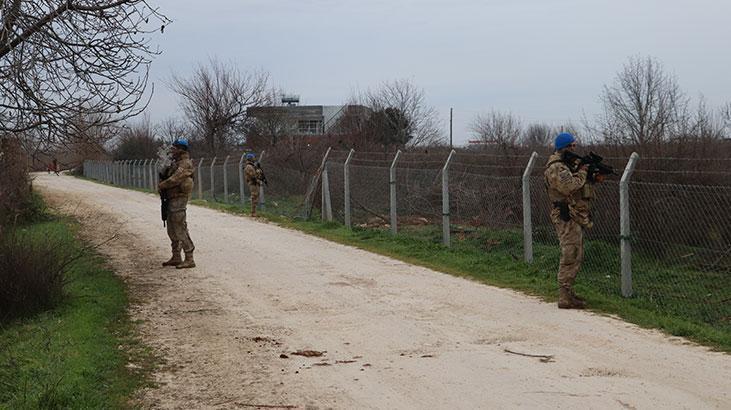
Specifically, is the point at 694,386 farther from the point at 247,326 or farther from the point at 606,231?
the point at 606,231

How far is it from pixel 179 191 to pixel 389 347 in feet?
19.6

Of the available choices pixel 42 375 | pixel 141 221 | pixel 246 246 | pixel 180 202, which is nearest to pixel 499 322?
pixel 42 375

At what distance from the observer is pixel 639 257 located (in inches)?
447

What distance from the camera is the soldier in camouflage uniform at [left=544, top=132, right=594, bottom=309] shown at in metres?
8.49

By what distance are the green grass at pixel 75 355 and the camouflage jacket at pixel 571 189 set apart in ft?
15.1

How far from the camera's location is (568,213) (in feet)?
28.0

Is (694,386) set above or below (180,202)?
below

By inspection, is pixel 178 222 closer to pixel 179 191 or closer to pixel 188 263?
pixel 179 191

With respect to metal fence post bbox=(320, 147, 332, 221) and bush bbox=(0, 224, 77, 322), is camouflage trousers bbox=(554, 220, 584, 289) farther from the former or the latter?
metal fence post bbox=(320, 147, 332, 221)

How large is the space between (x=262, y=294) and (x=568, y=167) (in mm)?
3984

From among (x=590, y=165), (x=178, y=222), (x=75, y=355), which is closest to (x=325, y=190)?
(x=178, y=222)

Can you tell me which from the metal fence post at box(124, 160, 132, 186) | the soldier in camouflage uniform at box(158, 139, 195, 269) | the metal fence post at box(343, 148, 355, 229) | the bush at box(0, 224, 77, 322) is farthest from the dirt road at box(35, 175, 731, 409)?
the metal fence post at box(124, 160, 132, 186)

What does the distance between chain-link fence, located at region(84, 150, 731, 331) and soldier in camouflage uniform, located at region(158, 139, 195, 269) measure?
4.47 metres

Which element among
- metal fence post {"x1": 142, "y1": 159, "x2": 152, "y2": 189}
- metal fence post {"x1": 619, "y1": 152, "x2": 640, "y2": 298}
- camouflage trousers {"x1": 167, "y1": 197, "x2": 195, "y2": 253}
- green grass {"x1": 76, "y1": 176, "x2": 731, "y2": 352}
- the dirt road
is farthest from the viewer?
metal fence post {"x1": 142, "y1": 159, "x2": 152, "y2": 189}
